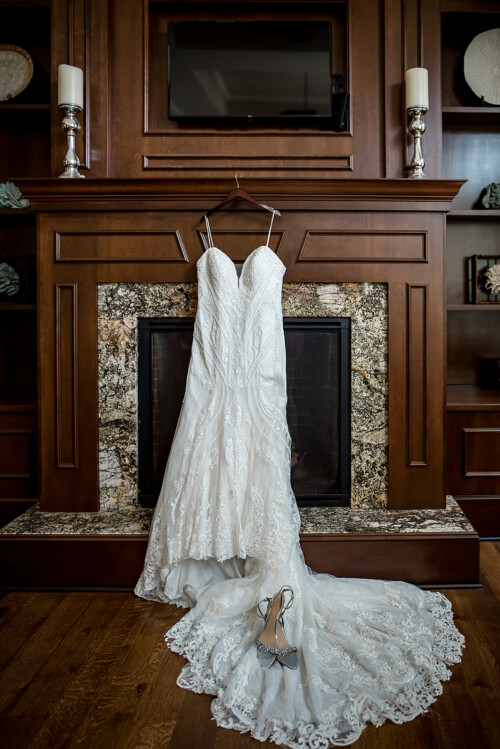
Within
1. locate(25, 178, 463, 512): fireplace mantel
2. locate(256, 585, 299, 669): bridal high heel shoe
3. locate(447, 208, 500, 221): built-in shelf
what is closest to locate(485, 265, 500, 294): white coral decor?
locate(447, 208, 500, 221): built-in shelf

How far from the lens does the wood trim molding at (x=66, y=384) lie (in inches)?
83.8

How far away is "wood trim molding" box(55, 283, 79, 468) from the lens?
213 cm

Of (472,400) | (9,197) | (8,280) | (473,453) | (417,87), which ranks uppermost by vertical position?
(417,87)

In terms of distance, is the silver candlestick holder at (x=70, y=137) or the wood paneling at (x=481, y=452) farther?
the wood paneling at (x=481, y=452)

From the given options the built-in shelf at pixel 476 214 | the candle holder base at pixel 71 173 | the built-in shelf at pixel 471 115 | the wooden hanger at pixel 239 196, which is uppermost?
the built-in shelf at pixel 471 115

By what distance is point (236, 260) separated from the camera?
213cm

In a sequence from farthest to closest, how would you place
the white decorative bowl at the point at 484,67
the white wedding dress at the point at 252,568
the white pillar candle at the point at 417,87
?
the white decorative bowl at the point at 484,67 → the white pillar candle at the point at 417,87 → the white wedding dress at the point at 252,568

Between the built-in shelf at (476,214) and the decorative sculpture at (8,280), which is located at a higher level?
the built-in shelf at (476,214)

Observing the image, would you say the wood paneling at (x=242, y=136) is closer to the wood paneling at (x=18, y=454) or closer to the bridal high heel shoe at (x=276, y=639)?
the wood paneling at (x=18, y=454)

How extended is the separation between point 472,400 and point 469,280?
0.76 metres

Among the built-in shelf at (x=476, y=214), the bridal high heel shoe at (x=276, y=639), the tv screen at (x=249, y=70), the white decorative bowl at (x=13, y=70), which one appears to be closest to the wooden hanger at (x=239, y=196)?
the tv screen at (x=249, y=70)

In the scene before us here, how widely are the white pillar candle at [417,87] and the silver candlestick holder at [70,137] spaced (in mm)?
1362

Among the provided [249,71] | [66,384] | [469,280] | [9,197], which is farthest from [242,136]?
[469,280]

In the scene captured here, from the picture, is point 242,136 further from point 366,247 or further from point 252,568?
point 252,568
